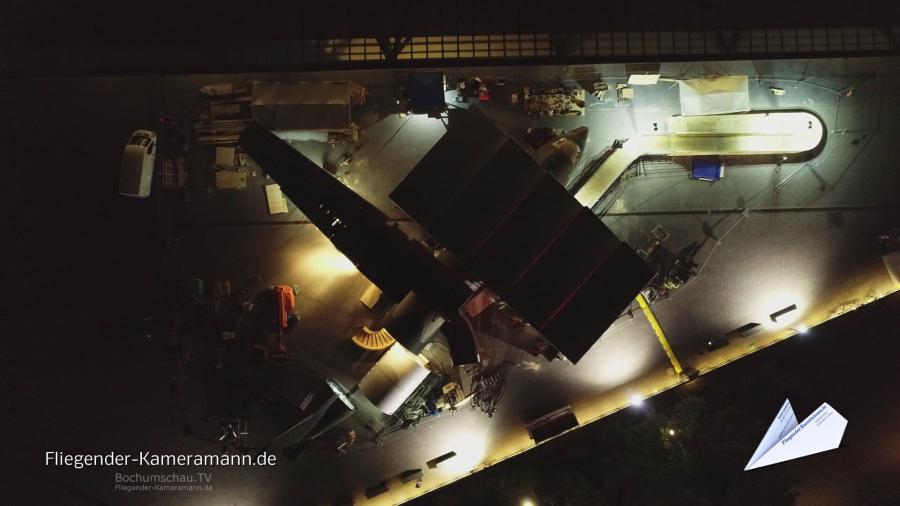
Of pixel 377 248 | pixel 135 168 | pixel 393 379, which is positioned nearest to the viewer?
pixel 377 248

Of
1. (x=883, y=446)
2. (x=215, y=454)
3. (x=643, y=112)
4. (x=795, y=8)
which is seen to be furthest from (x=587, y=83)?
(x=215, y=454)

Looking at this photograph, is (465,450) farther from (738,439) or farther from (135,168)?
(135,168)

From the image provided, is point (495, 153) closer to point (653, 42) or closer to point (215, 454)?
point (653, 42)

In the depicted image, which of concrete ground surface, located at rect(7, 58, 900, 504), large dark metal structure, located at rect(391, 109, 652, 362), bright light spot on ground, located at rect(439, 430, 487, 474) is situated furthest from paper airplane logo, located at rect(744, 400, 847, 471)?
bright light spot on ground, located at rect(439, 430, 487, 474)

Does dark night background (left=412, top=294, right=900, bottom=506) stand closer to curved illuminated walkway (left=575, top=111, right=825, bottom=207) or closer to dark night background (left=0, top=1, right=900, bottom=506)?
dark night background (left=0, top=1, right=900, bottom=506)

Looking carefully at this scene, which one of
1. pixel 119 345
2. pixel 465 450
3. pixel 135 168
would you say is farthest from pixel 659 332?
pixel 119 345

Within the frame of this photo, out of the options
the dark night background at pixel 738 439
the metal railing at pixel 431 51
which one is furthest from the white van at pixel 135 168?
the dark night background at pixel 738 439
